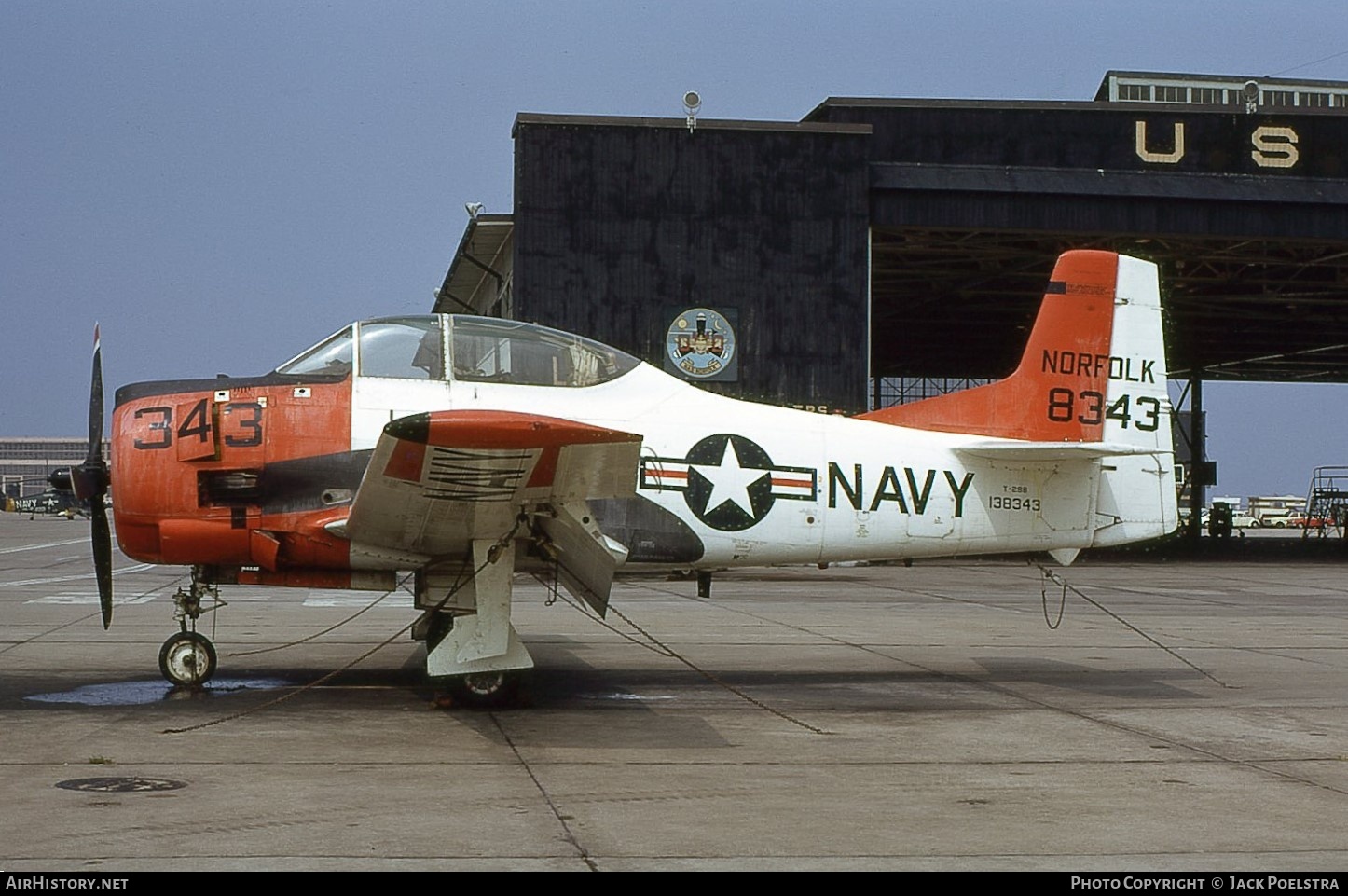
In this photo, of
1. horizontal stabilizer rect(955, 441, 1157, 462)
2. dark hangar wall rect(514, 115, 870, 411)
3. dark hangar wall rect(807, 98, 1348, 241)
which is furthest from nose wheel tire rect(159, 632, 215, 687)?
dark hangar wall rect(807, 98, 1348, 241)

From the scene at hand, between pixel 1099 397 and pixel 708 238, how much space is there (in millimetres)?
16596

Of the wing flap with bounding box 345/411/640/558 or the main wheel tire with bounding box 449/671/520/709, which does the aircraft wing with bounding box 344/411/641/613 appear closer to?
the wing flap with bounding box 345/411/640/558

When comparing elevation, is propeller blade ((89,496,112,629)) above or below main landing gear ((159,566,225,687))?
above

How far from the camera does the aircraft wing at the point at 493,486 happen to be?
820 cm

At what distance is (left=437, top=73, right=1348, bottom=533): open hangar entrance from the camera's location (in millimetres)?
27969

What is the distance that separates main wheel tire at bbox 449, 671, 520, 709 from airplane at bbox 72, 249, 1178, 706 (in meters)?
0.02

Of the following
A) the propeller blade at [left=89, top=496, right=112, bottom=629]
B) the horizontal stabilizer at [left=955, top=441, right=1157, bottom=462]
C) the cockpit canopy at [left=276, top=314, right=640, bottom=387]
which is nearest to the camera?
the propeller blade at [left=89, top=496, right=112, bottom=629]

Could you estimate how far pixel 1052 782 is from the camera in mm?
7770

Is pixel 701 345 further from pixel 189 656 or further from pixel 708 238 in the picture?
pixel 189 656

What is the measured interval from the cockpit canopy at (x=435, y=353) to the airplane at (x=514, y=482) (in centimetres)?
2

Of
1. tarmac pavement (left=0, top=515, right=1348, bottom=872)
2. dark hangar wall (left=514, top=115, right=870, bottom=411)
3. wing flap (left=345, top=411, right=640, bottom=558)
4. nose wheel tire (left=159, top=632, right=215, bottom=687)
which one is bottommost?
tarmac pavement (left=0, top=515, right=1348, bottom=872)

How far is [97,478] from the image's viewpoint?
33.1 ft

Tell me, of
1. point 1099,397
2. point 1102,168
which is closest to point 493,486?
point 1099,397

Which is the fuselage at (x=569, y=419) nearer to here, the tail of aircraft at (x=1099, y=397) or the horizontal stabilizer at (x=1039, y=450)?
the horizontal stabilizer at (x=1039, y=450)
